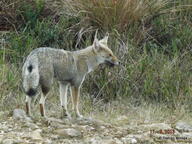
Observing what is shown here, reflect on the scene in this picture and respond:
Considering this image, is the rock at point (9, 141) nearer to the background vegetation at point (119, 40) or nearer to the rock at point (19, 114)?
the rock at point (19, 114)

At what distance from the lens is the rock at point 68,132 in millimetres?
6323

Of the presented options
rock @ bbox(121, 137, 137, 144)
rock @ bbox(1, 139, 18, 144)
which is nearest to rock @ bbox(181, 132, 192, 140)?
rock @ bbox(121, 137, 137, 144)

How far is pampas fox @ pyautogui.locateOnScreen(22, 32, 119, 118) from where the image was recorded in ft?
21.8

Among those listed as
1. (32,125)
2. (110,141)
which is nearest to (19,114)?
(32,125)

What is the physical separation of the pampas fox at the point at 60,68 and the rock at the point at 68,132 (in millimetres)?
600

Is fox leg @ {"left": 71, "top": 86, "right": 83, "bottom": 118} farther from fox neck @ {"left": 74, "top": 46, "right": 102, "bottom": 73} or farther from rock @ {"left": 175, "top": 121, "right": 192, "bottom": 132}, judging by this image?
rock @ {"left": 175, "top": 121, "right": 192, "bottom": 132}

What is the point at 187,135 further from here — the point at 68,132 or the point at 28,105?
the point at 28,105

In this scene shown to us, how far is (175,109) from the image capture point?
8289 mm

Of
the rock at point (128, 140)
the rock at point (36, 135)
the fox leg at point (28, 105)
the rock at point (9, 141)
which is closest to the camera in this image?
the rock at point (9, 141)

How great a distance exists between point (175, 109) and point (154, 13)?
Answer: 8.92 feet

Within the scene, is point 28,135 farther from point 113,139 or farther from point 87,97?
point 87,97

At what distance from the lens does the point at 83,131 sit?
6562mm

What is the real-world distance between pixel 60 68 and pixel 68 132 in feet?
3.42

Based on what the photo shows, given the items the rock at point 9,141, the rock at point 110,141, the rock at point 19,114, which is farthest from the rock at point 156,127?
the rock at point 9,141
